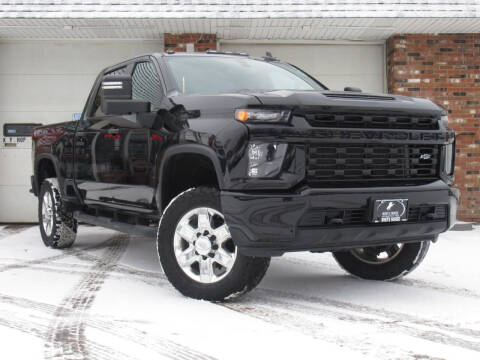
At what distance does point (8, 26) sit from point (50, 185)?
150 inches

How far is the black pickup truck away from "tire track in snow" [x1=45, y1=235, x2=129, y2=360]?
570 mm

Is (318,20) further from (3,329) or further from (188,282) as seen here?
(3,329)

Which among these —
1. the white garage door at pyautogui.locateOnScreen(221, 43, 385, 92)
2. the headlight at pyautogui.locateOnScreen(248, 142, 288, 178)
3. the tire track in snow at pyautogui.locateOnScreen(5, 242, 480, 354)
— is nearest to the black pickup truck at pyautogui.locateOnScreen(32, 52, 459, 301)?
the headlight at pyautogui.locateOnScreen(248, 142, 288, 178)

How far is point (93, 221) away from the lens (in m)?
6.42

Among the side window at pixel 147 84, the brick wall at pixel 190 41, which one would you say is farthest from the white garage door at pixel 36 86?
the side window at pixel 147 84

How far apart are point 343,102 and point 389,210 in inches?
31.1

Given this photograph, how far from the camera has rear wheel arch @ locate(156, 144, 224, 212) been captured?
4.76 meters

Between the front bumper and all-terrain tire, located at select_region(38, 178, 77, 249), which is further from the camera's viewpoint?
all-terrain tire, located at select_region(38, 178, 77, 249)

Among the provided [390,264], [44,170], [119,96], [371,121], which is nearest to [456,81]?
[390,264]

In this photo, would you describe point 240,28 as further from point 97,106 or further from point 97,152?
point 97,152

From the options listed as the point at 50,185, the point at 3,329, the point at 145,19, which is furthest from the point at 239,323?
the point at 145,19

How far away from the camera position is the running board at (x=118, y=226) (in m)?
5.23

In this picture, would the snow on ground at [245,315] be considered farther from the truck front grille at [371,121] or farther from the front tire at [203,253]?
the truck front grille at [371,121]

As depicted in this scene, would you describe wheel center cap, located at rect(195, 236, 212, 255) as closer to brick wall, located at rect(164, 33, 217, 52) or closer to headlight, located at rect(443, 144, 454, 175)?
headlight, located at rect(443, 144, 454, 175)
